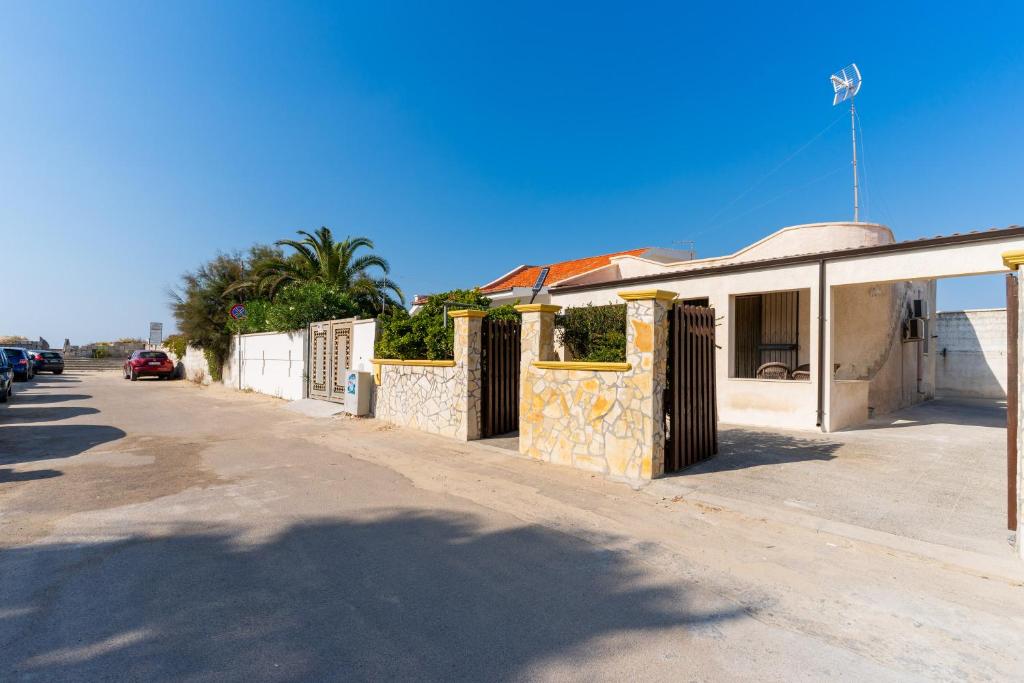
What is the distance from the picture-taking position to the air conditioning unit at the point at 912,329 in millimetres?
14000

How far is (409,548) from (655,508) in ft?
8.95

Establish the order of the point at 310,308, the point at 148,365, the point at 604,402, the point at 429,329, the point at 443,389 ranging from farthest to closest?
1. the point at 148,365
2. the point at 310,308
3. the point at 429,329
4. the point at 443,389
5. the point at 604,402

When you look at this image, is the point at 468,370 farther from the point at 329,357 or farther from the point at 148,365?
the point at 148,365

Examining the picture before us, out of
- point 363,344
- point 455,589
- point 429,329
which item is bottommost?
point 455,589

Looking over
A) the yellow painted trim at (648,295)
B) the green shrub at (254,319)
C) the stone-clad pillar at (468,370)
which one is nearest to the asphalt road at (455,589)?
the yellow painted trim at (648,295)

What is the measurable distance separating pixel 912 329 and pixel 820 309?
618 centimetres

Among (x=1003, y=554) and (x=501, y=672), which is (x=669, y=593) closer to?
(x=501, y=672)

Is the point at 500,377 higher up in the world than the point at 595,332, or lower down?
lower down

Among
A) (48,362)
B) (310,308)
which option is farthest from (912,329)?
(48,362)

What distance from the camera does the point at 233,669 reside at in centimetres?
268

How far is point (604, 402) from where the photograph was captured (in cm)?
715

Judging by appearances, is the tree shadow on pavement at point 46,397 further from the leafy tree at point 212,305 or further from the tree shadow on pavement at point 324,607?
the tree shadow on pavement at point 324,607

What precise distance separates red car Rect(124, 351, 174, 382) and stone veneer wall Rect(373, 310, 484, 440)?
77.4 ft

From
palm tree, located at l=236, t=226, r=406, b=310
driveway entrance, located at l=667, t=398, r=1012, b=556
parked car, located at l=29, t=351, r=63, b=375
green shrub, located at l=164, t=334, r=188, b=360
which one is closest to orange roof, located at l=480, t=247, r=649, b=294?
palm tree, located at l=236, t=226, r=406, b=310
